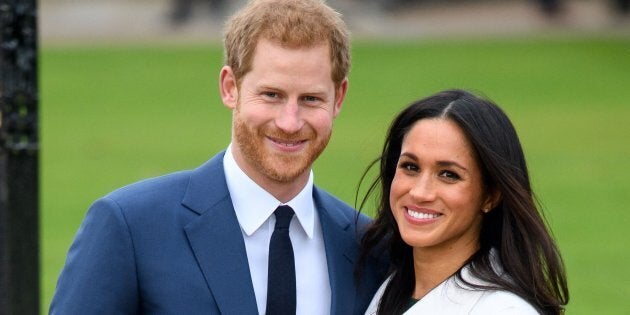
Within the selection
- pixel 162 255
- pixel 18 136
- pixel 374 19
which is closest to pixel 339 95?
pixel 162 255

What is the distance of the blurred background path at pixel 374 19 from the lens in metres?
29.5

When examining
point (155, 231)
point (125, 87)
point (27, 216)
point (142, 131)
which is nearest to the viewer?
point (155, 231)

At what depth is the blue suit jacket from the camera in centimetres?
440

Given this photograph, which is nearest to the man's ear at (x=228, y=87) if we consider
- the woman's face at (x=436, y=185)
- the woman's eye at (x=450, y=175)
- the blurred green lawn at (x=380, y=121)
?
the woman's face at (x=436, y=185)

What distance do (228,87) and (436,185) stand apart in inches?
29.7

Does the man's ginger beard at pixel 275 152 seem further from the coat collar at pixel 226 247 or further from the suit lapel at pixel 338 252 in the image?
the suit lapel at pixel 338 252

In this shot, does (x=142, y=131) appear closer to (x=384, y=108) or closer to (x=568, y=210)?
(x=384, y=108)

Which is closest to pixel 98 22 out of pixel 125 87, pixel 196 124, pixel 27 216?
pixel 125 87

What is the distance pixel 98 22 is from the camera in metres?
31.1

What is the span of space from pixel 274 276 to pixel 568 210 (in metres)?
11.2

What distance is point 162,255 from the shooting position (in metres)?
4.48

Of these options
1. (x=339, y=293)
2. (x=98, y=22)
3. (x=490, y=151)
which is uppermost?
(x=490, y=151)

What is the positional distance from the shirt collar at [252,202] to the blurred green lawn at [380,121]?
602 cm

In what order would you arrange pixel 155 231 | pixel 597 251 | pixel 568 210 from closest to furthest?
pixel 155 231
pixel 597 251
pixel 568 210
